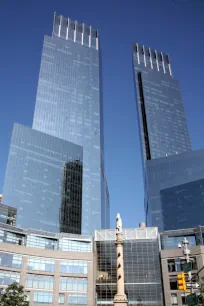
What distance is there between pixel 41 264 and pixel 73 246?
35.7ft

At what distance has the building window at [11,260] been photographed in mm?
85631

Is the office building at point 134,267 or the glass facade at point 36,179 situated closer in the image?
the office building at point 134,267

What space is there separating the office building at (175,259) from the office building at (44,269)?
19611mm

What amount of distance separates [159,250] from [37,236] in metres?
34.4

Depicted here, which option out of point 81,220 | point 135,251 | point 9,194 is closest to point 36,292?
point 135,251

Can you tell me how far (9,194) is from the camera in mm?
160750

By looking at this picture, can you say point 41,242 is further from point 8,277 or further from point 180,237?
point 180,237

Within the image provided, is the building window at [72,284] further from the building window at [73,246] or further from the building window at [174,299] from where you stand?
the building window at [174,299]

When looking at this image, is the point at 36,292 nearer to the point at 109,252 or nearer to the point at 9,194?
the point at 109,252

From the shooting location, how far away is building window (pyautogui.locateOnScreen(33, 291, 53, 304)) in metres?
87.9

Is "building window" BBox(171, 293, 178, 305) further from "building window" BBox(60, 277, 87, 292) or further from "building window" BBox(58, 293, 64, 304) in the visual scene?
"building window" BBox(58, 293, 64, 304)

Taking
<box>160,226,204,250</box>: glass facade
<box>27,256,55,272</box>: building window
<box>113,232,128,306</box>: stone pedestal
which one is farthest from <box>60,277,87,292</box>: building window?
<box>113,232,128,306</box>: stone pedestal

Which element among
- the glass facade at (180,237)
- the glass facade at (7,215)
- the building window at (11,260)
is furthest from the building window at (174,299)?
the glass facade at (7,215)

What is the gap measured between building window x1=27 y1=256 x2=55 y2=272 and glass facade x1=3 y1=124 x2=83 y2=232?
6650 cm
